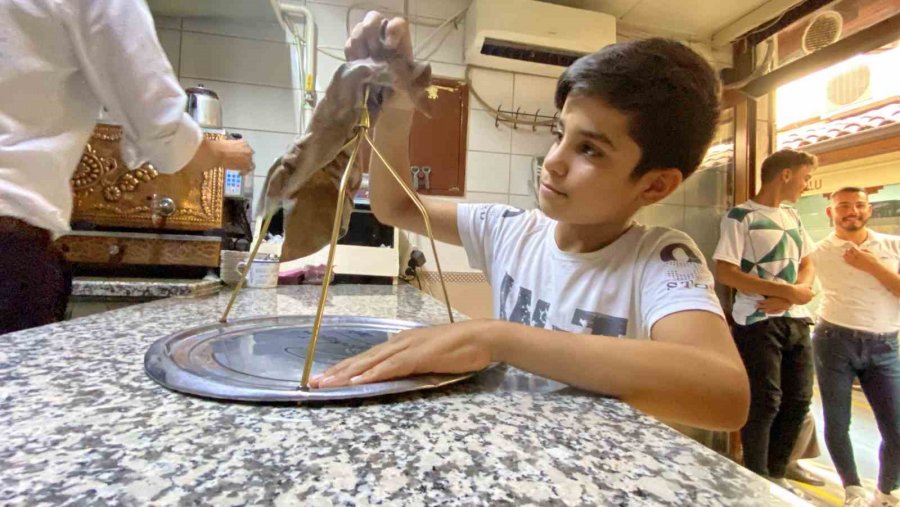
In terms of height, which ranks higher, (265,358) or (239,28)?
(239,28)

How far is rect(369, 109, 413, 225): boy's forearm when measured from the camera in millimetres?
677

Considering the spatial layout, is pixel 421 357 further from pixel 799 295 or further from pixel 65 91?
pixel 799 295

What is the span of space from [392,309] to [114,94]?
568 millimetres

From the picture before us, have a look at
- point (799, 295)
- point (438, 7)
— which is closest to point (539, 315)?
point (799, 295)

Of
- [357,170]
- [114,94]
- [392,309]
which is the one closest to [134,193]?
[114,94]

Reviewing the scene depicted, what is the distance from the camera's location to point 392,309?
85 centimetres

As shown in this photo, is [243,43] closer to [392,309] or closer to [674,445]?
[392,309]

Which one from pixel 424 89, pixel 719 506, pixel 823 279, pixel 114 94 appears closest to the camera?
pixel 719 506

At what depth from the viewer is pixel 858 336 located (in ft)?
6.06

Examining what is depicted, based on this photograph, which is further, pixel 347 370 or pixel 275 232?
pixel 275 232

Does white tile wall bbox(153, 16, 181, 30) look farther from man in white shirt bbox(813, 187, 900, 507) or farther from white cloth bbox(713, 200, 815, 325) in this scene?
man in white shirt bbox(813, 187, 900, 507)

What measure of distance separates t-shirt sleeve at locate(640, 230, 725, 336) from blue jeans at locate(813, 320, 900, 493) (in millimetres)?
1792

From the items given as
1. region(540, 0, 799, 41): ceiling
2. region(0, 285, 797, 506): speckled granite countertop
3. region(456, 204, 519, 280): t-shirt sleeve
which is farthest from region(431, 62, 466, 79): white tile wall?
region(0, 285, 797, 506): speckled granite countertop

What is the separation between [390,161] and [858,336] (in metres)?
2.08
